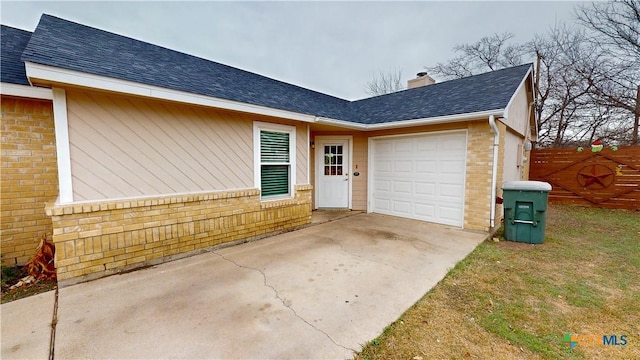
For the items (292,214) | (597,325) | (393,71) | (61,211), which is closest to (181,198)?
(61,211)

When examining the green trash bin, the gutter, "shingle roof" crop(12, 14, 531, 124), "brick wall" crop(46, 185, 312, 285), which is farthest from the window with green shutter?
the green trash bin

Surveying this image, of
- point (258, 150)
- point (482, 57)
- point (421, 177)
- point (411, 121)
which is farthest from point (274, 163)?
point (482, 57)

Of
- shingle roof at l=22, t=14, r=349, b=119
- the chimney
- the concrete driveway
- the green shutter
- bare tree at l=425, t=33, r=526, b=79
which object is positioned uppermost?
bare tree at l=425, t=33, r=526, b=79

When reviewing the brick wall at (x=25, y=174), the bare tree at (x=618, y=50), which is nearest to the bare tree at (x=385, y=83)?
the bare tree at (x=618, y=50)

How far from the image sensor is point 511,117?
19.7ft

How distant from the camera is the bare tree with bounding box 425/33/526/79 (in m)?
15.0

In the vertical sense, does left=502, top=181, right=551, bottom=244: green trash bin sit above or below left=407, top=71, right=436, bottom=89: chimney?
below

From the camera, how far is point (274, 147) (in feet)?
16.6

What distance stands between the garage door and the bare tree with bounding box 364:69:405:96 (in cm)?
1302

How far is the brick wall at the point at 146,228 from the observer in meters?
3.01

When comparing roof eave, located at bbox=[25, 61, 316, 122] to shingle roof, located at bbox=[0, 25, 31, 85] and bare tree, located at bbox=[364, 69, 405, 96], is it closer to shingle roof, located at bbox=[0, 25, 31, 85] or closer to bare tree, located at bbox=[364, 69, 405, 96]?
shingle roof, located at bbox=[0, 25, 31, 85]

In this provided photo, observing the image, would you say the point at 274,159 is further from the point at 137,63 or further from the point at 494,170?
the point at 494,170

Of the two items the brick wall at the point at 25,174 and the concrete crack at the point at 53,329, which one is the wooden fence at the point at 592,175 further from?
the brick wall at the point at 25,174

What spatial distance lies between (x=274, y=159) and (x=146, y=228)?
246 cm
